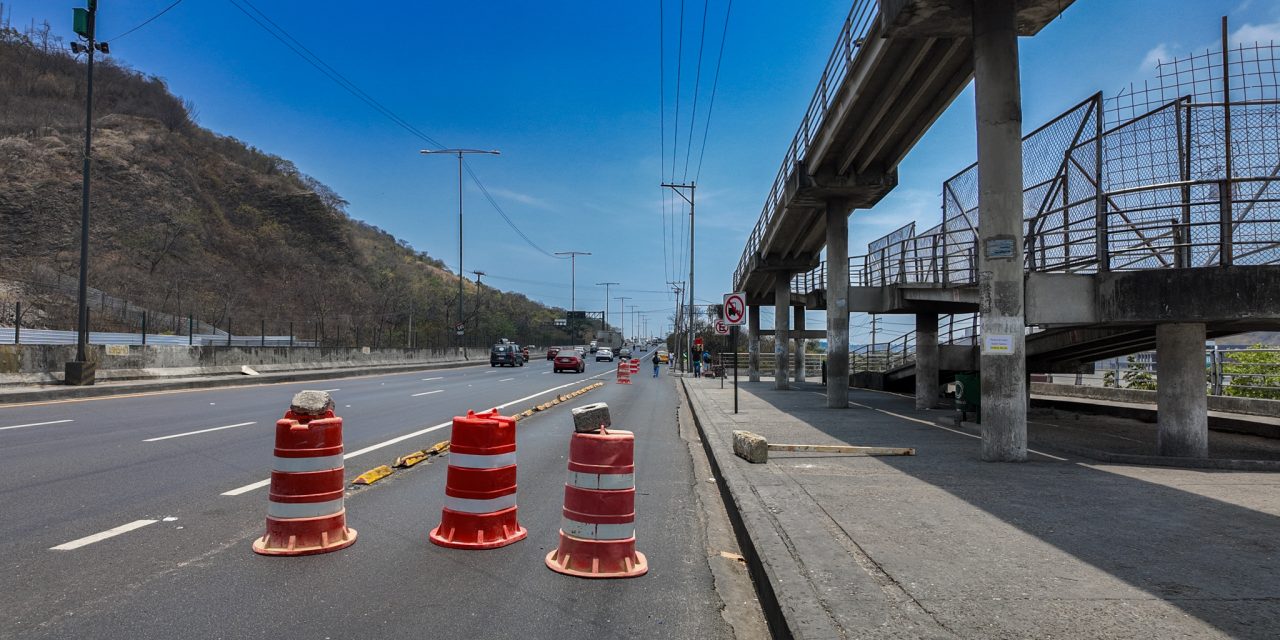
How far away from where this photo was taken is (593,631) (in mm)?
4270

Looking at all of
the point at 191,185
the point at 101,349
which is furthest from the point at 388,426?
the point at 191,185

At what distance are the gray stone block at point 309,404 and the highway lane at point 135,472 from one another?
1.22 meters

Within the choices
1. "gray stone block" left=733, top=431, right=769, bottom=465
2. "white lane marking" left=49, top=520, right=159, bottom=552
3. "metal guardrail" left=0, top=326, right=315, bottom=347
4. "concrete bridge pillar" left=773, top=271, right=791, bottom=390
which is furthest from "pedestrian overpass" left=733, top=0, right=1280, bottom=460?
"metal guardrail" left=0, top=326, right=315, bottom=347

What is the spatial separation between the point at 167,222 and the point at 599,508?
7126 cm

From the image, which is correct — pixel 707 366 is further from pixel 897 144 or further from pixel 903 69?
pixel 903 69

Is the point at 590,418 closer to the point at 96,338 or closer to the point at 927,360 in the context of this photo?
the point at 927,360

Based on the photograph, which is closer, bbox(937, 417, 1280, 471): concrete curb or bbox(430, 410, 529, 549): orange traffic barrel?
bbox(430, 410, 529, 549): orange traffic barrel

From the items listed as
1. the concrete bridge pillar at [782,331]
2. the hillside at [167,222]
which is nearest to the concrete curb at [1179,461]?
the concrete bridge pillar at [782,331]

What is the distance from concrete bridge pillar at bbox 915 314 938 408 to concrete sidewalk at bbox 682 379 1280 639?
979 cm

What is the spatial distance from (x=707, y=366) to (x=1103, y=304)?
132ft

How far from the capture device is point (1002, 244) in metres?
10.4

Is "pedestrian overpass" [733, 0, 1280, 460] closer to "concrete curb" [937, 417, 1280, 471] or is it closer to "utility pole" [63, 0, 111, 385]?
"concrete curb" [937, 417, 1280, 471]

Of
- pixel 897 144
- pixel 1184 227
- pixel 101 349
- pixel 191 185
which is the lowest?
pixel 101 349

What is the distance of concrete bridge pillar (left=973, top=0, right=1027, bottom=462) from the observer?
10.4 m
